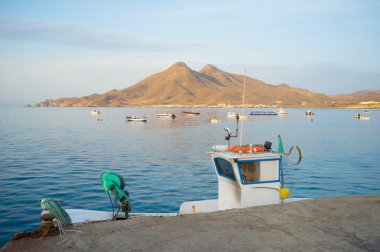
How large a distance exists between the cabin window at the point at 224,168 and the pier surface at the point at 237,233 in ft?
5.24

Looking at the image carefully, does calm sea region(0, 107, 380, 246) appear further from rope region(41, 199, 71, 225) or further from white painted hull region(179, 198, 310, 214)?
rope region(41, 199, 71, 225)

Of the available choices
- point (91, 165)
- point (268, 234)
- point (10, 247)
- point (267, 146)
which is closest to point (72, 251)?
point (10, 247)

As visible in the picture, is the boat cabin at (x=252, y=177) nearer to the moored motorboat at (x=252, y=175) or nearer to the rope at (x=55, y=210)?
the moored motorboat at (x=252, y=175)

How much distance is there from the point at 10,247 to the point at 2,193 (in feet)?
64.9

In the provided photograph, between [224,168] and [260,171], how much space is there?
147 cm

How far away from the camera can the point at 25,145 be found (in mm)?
58531

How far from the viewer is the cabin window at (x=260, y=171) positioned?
13.3m

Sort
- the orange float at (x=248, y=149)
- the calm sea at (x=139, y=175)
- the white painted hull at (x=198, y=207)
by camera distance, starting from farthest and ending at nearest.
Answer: the calm sea at (x=139, y=175), the white painted hull at (x=198, y=207), the orange float at (x=248, y=149)

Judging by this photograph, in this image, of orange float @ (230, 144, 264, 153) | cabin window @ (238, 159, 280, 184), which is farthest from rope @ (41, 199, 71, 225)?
orange float @ (230, 144, 264, 153)

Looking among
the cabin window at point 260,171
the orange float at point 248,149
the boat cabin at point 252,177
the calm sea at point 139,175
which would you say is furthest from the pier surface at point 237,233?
the calm sea at point 139,175

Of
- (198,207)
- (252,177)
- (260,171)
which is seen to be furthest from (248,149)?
(198,207)

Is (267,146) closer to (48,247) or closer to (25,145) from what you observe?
(48,247)

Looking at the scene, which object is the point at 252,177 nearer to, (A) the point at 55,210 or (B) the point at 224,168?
(B) the point at 224,168

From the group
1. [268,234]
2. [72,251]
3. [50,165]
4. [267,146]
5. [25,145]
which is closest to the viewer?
[72,251]
